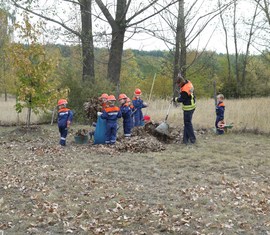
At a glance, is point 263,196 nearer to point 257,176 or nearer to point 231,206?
point 231,206

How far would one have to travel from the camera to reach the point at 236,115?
52.6 ft

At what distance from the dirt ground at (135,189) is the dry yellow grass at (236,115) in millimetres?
2807

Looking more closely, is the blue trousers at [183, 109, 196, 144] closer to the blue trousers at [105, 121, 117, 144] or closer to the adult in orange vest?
the adult in orange vest

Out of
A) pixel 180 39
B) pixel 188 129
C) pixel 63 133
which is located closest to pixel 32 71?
pixel 63 133

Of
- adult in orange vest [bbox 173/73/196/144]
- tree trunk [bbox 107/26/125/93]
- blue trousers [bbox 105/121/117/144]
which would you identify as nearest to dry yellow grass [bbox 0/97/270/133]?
tree trunk [bbox 107/26/125/93]

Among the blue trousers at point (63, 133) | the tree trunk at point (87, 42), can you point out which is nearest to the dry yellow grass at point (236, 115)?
the tree trunk at point (87, 42)

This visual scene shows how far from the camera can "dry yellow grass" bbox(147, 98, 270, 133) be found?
49.1 ft

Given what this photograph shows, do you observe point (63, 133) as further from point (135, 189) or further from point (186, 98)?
point (135, 189)

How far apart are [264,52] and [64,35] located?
65.1ft

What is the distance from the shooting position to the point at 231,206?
660 cm

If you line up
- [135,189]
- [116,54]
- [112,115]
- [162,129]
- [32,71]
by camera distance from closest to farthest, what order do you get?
[135,189]
[112,115]
[162,129]
[32,71]
[116,54]

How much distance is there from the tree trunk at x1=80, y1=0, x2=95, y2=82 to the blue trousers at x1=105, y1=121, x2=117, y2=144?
245 inches

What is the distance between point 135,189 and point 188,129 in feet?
16.9

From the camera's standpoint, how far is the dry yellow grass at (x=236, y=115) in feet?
49.1
